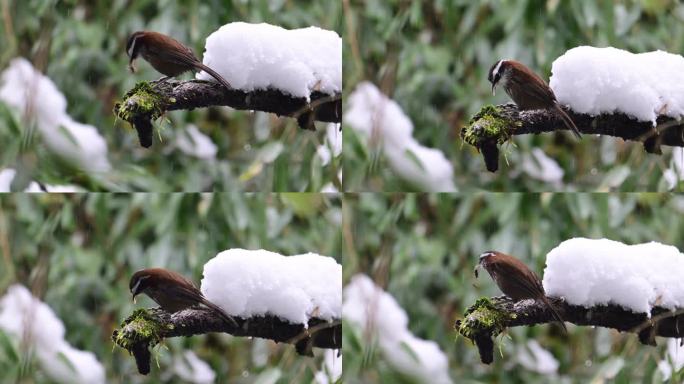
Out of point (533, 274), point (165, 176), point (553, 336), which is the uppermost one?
point (165, 176)

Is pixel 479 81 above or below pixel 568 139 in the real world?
above

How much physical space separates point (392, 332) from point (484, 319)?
0.80 feet

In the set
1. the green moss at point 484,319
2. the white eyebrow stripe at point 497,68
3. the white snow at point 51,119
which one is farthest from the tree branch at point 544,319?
the white snow at point 51,119

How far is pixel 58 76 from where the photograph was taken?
7.72 feet

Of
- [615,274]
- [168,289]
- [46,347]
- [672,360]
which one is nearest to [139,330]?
[168,289]

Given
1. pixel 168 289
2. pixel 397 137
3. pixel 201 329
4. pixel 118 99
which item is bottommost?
pixel 201 329

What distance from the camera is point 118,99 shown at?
2.35 metres

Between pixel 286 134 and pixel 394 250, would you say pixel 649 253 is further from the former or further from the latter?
pixel 286 134

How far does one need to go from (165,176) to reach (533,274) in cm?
98

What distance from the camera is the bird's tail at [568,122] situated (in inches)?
93.3

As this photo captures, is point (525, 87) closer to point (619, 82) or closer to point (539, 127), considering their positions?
point (539, 127)

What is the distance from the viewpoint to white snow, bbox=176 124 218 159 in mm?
2354


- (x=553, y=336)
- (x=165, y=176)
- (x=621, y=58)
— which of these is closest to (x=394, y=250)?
(x=553, y=336)

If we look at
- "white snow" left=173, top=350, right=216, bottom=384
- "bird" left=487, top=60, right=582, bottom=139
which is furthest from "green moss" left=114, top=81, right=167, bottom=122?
"bird" left=487, top=60, right=582, bottom=139
